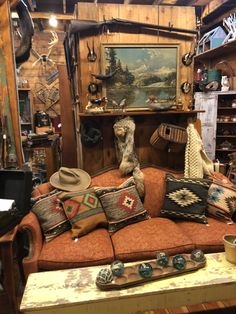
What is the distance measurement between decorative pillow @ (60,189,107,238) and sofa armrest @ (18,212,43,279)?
26 cm

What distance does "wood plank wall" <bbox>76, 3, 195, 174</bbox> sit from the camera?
7.98ft

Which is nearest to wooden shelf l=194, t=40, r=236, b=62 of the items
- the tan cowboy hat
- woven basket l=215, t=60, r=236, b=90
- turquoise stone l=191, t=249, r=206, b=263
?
woven basket l=215, t=60, r=236, b=90

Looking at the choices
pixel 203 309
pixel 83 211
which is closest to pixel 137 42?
pixel 83 211

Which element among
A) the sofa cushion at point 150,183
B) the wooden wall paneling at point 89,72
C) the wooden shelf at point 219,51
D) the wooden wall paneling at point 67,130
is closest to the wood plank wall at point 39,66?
the wooden wall paneling at point 67,130

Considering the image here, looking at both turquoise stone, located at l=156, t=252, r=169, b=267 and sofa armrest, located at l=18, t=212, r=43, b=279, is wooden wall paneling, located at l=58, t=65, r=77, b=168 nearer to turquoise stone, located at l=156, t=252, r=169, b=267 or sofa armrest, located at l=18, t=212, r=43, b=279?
sofa armrest, located at l=18, t=212, r=43, b=279

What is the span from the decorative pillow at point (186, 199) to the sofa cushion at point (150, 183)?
0.10m

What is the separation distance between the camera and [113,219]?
2.12 metres

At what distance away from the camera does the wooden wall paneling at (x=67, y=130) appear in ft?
12.3

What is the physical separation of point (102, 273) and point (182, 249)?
2.30 ft

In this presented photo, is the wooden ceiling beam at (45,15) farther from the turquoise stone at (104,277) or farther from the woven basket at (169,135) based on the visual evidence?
the turquoise stone at (104,277)

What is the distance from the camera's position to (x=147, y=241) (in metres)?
1.92

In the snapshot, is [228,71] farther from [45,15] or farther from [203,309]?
[203,309]

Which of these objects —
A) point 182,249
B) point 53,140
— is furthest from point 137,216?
point 53,140

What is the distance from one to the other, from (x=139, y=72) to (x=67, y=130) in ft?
5.50
